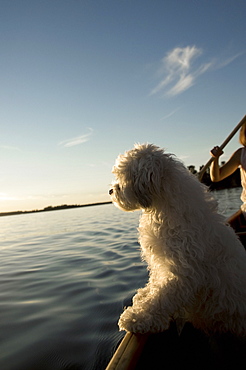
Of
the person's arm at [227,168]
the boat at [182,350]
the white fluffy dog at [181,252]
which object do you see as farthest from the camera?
the person's arm at [227,168]

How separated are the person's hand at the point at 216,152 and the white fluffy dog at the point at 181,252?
1.86m

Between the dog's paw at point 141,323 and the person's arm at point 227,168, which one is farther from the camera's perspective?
the person's arm at point 227,168

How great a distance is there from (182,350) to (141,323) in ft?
1.90

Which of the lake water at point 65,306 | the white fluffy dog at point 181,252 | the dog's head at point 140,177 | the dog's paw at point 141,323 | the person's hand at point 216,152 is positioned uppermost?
the person's hand at point 216,152

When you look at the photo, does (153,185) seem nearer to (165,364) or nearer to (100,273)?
(165,364)

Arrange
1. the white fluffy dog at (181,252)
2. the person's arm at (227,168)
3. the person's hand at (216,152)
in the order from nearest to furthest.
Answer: the white fluffy dog at (181,252) < the person's hand at (216,152) < the person's arm at (227,168)

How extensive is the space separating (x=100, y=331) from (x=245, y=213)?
3.42 m

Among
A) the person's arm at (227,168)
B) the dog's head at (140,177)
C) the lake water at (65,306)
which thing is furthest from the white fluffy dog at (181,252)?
the person's arm at (227,168)

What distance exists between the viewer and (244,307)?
250cm

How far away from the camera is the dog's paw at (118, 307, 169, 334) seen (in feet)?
7.52

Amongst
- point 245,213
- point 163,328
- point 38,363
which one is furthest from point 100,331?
point 245,213

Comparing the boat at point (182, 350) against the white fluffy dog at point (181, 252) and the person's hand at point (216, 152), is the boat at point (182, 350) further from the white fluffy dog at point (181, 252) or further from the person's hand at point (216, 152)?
the person's hand at point (216, 152)

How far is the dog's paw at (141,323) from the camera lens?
7.52 feet

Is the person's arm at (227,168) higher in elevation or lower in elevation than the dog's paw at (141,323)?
higher
